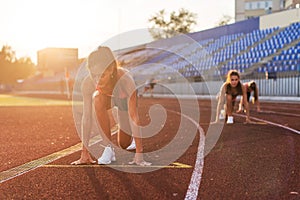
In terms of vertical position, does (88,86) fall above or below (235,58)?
below

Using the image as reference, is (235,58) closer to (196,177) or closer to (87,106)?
(87,106)

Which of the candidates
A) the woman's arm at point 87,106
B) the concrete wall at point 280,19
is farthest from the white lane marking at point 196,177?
the concrete wall at point 280,19

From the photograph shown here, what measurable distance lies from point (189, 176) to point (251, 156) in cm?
164

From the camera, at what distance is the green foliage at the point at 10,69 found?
10050 centimetres

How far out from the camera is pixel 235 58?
107 feet

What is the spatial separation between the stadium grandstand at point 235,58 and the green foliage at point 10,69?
66930 mm

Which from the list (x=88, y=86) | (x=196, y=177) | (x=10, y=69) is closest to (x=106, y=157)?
(x=88, y=86)

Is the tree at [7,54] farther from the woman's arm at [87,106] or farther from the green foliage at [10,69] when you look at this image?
the woman's arm at [87,106]

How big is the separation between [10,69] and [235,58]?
82.8 metres

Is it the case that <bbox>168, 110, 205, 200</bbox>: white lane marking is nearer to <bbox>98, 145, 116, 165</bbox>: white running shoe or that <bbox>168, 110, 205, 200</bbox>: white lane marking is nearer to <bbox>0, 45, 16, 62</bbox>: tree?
<bbox>98, 145, 116, 165</bbox>: white running shoe

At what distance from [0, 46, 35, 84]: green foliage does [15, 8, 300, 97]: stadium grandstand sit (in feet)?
220

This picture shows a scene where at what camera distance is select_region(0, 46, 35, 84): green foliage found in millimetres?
100500

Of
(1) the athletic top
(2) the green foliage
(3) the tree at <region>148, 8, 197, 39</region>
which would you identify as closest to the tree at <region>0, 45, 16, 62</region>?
(2) the green foliage

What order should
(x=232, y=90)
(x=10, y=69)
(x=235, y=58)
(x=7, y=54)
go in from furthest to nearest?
(x=7, y=54), (x=10, y=69), (x=235, y=58), (x=232, y=90)
